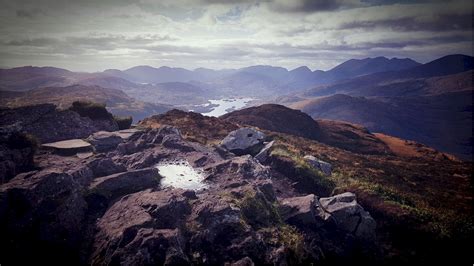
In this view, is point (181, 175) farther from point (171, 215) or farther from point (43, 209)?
point (43, 209)

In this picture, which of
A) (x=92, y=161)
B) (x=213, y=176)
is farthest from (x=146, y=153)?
(x=213, y=176)

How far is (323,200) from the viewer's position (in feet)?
69.4

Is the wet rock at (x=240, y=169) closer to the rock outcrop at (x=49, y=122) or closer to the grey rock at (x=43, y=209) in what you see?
the grey rock at (x=43, y=209)

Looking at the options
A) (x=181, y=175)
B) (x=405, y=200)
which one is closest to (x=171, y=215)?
(x=181, y=175)

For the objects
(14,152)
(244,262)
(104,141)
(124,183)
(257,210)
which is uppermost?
(14,152)

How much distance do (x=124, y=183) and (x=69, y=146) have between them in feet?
24.5

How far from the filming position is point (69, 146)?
877 inches

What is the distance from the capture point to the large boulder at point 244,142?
27781 mm

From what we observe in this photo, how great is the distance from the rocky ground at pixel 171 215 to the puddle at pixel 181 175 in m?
0.34

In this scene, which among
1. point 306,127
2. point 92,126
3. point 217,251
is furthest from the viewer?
point 306,127

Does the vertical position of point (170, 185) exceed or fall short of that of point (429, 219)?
it exceeds it

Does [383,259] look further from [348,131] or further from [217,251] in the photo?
[348,131]

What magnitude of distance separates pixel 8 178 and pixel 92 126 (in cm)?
1173

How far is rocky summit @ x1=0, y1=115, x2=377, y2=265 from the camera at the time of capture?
13.1 meters
